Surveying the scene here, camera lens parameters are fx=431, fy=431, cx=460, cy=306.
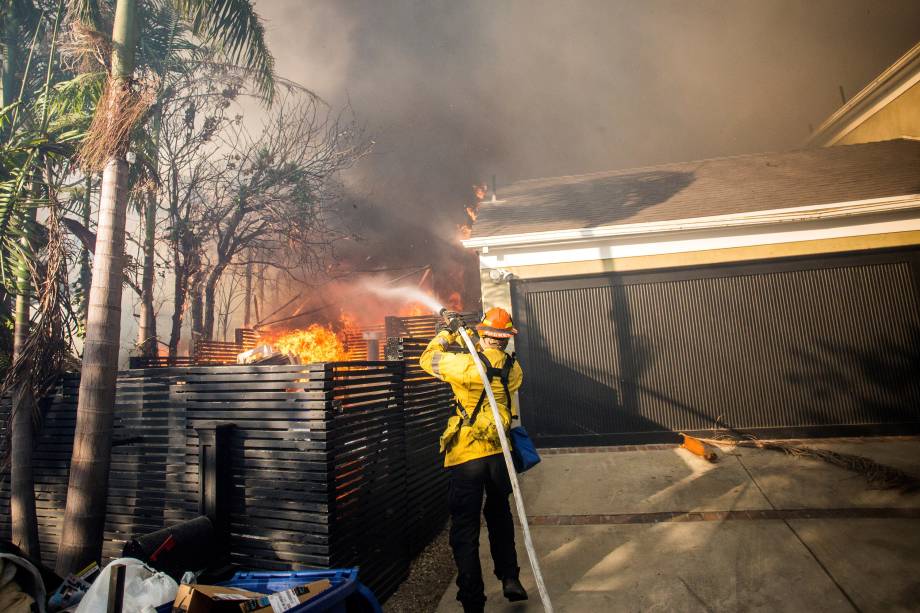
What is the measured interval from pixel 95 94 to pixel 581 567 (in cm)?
705

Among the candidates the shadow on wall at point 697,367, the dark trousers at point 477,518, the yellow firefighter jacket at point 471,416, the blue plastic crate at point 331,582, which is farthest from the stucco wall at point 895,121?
the blue plastic crate at point 331,582

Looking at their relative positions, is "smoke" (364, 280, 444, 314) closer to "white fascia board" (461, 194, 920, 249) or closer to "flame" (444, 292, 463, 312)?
"flame" (444, 292, 463, 312)

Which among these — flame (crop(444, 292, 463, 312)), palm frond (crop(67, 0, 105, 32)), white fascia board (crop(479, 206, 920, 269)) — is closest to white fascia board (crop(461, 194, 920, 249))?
white fascia board (crop(479, 206, 920, 269))

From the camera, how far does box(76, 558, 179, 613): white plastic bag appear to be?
1.87m

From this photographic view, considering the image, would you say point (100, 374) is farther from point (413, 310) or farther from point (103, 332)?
point (413, 310)

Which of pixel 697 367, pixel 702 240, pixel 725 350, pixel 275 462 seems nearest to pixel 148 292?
pixel 275 462

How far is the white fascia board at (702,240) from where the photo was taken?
6.57 metres

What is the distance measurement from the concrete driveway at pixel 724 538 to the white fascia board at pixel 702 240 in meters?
3.17

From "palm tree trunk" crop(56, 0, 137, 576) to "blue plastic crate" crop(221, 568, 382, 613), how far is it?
176 cm

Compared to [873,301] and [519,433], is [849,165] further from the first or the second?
[519,433]

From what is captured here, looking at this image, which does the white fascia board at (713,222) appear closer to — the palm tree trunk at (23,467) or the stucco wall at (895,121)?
the palm tree trunk at (23,467)

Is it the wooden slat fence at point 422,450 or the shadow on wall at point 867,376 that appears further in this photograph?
the shadow on wall at point 867,376

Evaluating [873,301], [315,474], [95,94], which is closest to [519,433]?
[315,474]

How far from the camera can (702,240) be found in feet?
22.9
